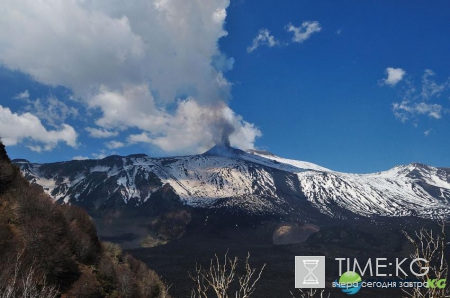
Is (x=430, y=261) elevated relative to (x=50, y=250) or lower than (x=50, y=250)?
elevated

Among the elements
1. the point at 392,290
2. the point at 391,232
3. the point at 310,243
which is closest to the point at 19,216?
the point at 392,290

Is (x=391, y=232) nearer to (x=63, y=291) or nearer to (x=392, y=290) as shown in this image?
(x=392, y=290)

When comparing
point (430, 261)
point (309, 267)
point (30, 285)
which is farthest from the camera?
point (309, 267)

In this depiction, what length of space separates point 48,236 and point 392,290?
73640 mm

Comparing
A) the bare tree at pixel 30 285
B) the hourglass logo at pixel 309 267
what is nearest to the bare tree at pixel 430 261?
the bare tree at pixel 30 285

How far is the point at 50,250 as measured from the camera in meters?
20.3

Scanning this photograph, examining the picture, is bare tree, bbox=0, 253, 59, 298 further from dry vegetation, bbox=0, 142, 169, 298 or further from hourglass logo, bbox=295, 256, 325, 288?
hourglass logo, bbox=295, 256, 325, 288

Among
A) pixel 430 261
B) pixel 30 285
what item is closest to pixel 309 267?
pixel 30 285

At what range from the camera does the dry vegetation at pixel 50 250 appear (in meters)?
18.1

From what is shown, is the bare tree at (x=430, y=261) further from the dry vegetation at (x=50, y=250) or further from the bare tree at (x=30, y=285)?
the dry vegetation at (x=50, y=250)

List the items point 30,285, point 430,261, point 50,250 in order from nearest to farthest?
1. point 430,261
2. point 30,285
3. point 50,250

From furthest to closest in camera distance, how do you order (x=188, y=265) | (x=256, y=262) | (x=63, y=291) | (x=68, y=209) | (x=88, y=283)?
(x=256, y=262)
(x=188, y=265)
(x=68, y=209)
(x=88, y=283)
(x=63, y=291)

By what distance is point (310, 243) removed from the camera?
475 feet

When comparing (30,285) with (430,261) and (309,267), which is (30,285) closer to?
(430,261)
